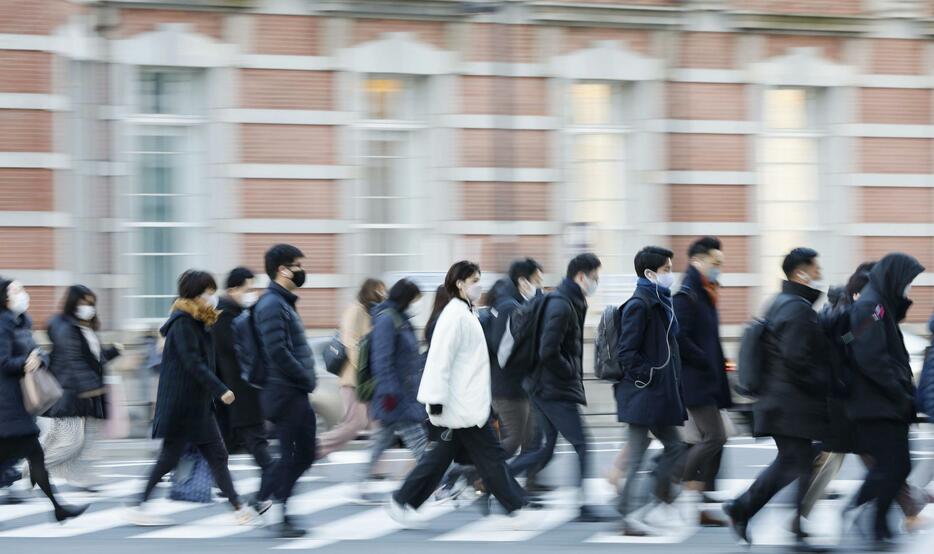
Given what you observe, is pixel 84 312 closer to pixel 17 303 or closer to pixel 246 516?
pixel 17 303

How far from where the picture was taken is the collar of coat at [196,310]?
11594 millimetres

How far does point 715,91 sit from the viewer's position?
71.7 feet

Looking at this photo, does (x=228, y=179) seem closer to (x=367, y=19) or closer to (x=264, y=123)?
(x=264, y=123)

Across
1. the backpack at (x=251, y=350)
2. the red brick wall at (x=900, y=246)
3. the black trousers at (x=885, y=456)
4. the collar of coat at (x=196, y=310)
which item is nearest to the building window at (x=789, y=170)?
the red brick wall at (x=900, y=246)

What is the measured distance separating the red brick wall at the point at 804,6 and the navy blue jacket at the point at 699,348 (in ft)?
35.3

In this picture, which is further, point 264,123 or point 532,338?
point 264,123

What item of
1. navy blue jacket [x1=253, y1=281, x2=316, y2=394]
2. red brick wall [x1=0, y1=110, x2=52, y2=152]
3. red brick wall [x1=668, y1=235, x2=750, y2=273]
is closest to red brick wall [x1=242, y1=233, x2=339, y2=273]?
red brick wall [x1=0, y1=110, x2=52, y2=152]

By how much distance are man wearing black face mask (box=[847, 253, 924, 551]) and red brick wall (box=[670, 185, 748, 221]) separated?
1142 centimetres

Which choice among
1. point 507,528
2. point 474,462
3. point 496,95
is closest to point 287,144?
point 496,95

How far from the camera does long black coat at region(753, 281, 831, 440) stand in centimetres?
1012

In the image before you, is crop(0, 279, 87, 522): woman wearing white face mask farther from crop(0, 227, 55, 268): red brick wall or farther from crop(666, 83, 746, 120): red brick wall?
crop(666, 83, 746, 120): red brick wall

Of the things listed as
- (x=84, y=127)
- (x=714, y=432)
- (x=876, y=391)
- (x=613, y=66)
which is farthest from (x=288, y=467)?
(x=613, y=66)

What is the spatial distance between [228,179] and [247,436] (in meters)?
7.91

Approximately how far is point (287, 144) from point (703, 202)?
530 centimetres
